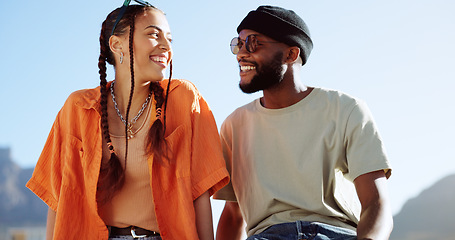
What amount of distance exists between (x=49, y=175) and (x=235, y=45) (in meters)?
1.45

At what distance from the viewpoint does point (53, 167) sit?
3.42 m

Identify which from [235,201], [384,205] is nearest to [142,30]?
[235,201]

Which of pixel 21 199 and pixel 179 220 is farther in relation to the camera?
pixel 21 199

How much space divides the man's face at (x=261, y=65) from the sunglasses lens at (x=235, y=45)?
4cm

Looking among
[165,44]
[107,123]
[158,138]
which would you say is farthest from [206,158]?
[165,44]

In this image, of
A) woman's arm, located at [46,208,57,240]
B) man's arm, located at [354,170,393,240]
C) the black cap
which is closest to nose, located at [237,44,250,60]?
the black cap

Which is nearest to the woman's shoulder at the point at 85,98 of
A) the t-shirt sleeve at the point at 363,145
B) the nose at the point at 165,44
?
the nose at the point at 165,44

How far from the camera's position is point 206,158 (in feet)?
11.0

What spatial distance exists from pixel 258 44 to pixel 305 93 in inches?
17.4

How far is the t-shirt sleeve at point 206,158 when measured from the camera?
329cm

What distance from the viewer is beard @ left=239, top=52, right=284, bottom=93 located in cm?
354

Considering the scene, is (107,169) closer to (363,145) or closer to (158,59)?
(158,59)

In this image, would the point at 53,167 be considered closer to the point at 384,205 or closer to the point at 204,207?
the point at 204,207

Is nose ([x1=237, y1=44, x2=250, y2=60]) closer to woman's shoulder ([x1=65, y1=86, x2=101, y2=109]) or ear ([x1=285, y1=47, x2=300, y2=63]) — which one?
ear ([x1=285, y1=47, x2=300, y2=63])
